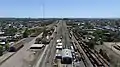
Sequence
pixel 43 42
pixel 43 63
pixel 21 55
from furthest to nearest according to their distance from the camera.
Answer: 1. pixel 43 42
2. pixel 21 55
3. pixel 43 63

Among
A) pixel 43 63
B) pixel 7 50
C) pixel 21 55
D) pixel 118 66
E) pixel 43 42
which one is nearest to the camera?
pixel 118 66

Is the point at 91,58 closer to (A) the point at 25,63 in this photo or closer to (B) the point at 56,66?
(B) the point at 56,66

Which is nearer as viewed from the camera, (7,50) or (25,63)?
(25,63)

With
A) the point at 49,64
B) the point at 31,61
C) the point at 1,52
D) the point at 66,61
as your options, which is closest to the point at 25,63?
the point at 31,61

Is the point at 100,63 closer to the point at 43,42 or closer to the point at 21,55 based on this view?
the point at 21,55

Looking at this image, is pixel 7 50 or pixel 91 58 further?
pixel 7 50

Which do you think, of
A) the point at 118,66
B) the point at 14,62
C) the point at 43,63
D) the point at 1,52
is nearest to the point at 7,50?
the point at 1,52

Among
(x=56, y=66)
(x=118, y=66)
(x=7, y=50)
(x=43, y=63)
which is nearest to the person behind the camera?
(x=118, y=66)

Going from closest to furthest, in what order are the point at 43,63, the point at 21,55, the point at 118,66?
the point at 118,66 → the point at 43,63 → the point at 21,55
